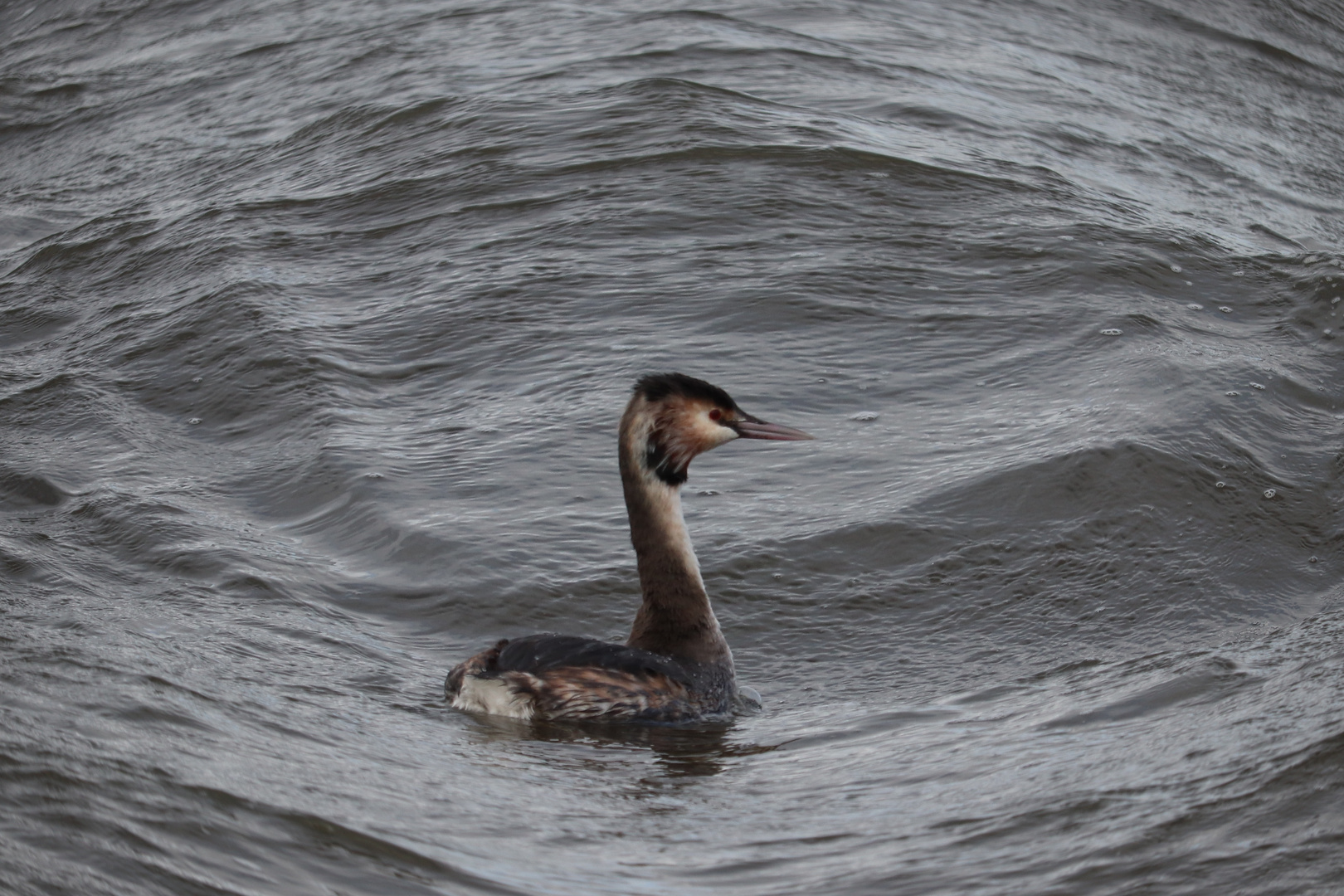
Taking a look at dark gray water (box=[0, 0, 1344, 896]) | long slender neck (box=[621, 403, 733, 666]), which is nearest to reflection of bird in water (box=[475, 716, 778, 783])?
dark gray water (box=[0, 0, 1344, 896])

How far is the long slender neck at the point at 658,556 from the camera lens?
6.52 metres

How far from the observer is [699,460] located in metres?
8.88

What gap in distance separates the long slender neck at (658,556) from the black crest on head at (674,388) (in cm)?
10

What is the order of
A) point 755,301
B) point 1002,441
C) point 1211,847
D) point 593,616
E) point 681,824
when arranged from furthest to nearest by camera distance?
1. point 755,301
2. point 1002,441
3. point 593,616
4. point 681,824
5. point 1211,847

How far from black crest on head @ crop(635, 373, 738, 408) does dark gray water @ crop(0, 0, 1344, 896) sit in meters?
1.20

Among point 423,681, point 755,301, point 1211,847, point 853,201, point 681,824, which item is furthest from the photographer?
point 853,201

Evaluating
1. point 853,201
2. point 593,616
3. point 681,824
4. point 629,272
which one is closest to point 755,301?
point 629,272

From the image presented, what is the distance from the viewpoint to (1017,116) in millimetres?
13438

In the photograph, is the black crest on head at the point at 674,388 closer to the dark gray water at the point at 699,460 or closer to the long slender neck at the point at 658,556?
the long slender neck at the point at 658,556

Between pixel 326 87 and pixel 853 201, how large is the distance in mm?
5494

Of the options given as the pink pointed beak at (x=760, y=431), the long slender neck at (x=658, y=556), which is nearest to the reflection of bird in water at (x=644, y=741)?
the long slender neck at (x=658, y=556)

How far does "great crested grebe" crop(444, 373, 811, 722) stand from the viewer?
592cm

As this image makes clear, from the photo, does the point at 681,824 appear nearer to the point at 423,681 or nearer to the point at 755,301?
the point at 423,681

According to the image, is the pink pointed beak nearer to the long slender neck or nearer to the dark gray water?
the long slender neck
